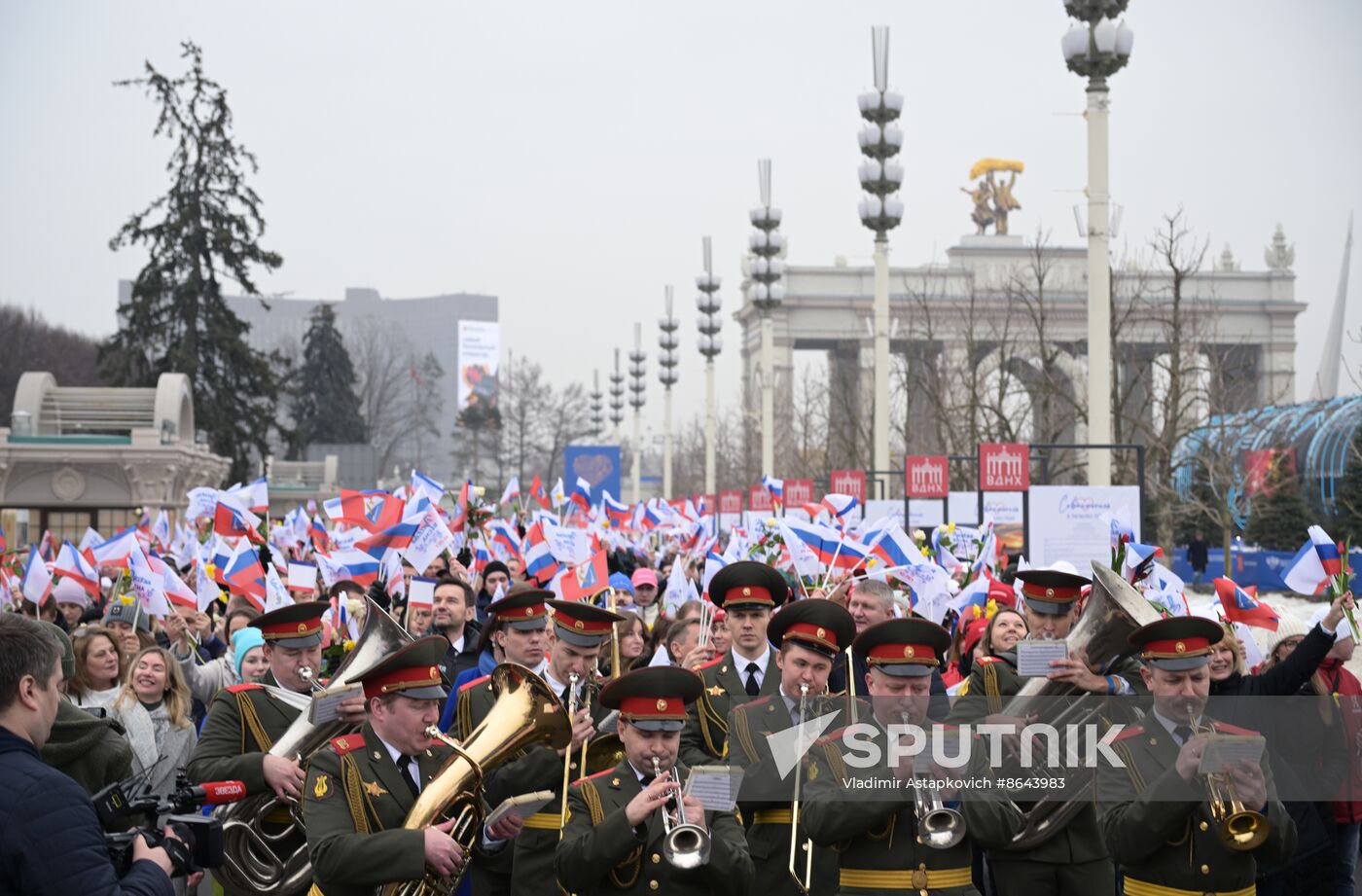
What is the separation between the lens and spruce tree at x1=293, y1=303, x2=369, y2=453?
3393 inches

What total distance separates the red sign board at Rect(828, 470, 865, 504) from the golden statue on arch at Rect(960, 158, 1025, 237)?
5694 centimetres

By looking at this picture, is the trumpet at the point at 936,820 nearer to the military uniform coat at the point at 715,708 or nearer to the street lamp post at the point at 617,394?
the military uniform coat at the point at 715,708

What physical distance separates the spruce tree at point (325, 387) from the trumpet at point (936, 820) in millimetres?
82319

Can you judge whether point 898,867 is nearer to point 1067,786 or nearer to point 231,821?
point 1067,786

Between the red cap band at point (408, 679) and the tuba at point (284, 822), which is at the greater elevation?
the red cap band at point (408, 679)

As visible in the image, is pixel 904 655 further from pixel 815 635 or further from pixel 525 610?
pixel 525 610

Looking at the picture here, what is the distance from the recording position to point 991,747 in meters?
6.10

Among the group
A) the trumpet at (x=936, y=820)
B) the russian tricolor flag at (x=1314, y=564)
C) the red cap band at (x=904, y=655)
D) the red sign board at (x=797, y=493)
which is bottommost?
the trumpet at (x=936, y=820)

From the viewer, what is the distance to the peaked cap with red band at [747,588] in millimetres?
7555

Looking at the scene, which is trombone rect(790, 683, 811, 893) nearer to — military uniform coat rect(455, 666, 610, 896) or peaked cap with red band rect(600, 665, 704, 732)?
peaked cap with red band rect(600, 665, 704, 732)

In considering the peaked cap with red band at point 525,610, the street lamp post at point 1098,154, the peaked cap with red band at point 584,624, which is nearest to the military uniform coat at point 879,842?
the peaked cap with red band at point 584,624

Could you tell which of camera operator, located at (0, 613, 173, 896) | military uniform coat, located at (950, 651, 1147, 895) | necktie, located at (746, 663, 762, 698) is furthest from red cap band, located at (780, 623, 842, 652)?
camera operator, located at (0, 613, 173, 896)

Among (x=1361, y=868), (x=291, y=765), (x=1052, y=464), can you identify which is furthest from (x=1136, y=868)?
(x=1052, y=464)

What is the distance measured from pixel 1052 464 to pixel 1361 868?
2770 centimetres
